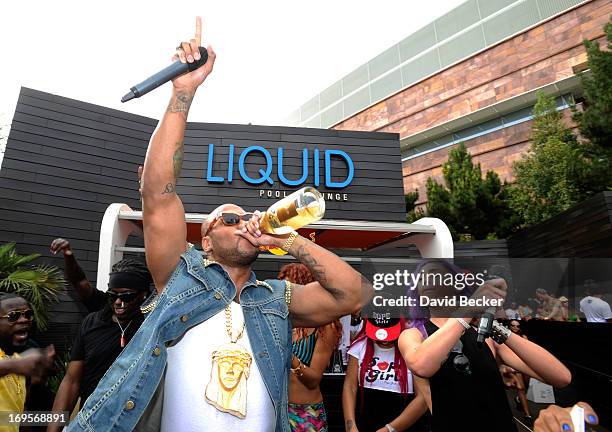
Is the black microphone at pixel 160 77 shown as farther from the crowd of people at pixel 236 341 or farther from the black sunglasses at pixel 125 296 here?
the black sunglasses at pixel 125 296

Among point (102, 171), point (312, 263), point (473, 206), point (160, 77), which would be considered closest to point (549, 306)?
point (312, 263)

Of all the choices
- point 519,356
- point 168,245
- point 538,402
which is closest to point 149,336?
point 168,245

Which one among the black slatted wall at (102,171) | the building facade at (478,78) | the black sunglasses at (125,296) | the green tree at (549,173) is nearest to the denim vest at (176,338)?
the black sunglasses at (125,296)

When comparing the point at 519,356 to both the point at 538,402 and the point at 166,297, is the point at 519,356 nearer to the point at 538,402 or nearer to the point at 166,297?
the point at 538,402

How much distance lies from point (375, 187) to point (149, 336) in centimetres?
A: 798

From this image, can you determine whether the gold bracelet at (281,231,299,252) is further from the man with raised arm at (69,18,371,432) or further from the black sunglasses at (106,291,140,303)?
the black sunglasses at (106,291,140,303)

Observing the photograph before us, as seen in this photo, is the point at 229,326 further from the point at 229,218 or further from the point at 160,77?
the point at 160,77

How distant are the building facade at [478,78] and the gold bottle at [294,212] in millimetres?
22675

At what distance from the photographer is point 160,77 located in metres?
1.72

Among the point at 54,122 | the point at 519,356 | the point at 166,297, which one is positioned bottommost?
the point at 519,356

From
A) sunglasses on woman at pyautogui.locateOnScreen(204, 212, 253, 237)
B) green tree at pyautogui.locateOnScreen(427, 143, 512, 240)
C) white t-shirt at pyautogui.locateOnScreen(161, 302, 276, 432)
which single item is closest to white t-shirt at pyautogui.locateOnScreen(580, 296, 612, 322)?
white t-shirt at pyautogui.locateOnScreen(161, 302, 276, 432)

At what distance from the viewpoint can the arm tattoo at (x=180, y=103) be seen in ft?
6.06

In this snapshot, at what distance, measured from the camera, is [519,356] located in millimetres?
2176

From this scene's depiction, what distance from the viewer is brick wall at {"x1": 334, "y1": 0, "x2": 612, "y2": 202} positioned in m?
20.7
